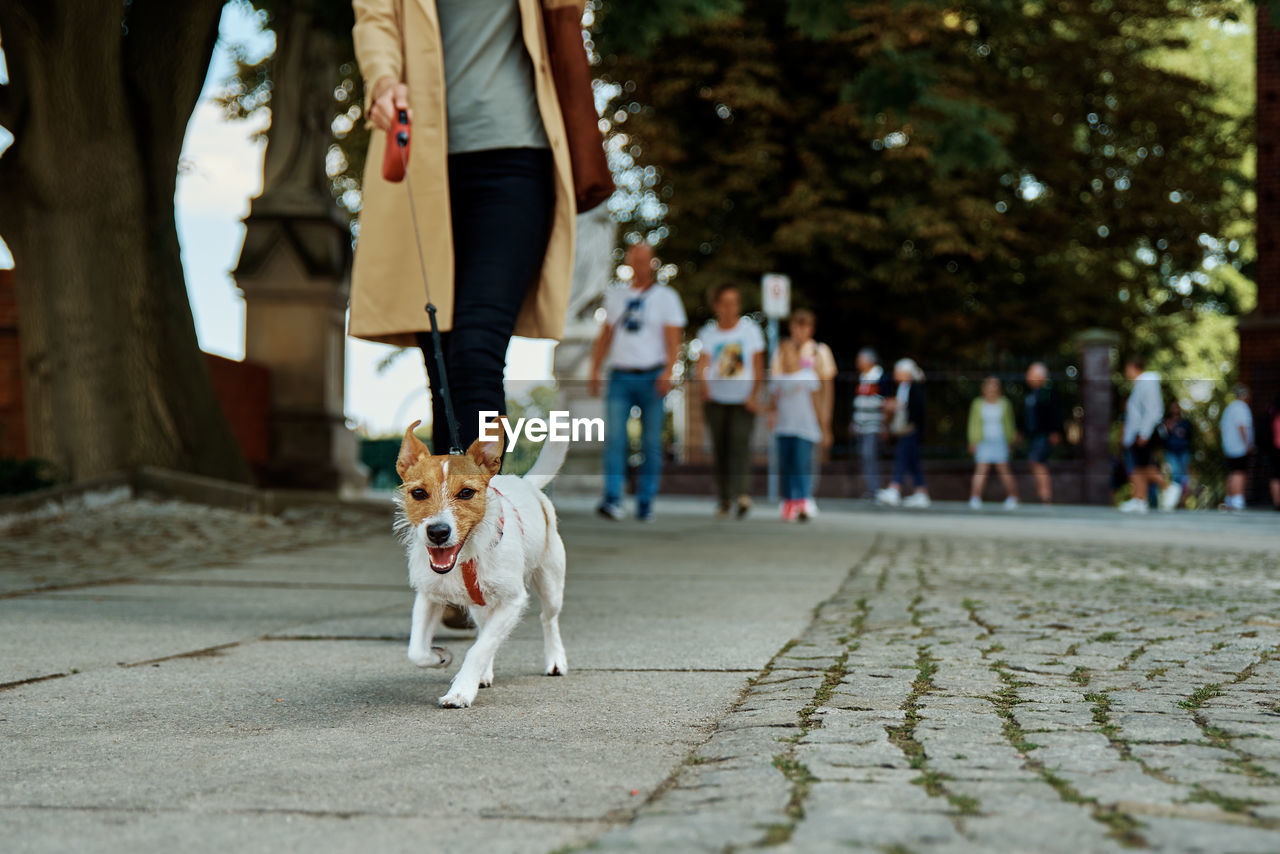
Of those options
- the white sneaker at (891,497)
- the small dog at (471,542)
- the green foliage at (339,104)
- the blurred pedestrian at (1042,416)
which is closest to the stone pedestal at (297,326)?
the green foliage at (339,104)

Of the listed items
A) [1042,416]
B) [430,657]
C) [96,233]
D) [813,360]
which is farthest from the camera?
[1042,416]

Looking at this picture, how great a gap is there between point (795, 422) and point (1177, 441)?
9266 millimetres

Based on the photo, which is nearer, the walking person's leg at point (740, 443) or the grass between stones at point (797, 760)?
the grass between stones at point (797, 760)

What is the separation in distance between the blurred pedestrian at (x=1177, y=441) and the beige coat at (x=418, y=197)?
1725 cm

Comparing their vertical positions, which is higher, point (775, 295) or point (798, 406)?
point (775, 295)

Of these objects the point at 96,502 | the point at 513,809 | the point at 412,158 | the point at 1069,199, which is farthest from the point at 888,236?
the point at 513,809

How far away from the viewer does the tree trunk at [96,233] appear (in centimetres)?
962

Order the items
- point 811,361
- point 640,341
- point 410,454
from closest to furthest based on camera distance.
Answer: point 410,454, point 640,341, point 811,361

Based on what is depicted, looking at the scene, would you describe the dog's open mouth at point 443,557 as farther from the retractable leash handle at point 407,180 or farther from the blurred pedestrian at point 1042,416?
the blurred pedestrian at point 1042,416

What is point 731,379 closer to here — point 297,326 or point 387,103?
point 297,326

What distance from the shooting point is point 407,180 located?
427 centimetres

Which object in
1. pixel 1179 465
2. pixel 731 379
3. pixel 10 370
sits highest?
pixel 10 370

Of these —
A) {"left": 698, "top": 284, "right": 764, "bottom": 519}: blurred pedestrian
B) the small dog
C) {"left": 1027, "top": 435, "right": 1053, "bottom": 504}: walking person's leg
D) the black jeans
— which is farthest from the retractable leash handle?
{"left": 1027, "top": 435, "right": 1053, "bottom": 504}: walking person's leg

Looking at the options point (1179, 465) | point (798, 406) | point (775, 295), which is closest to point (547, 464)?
point (798, 406)
